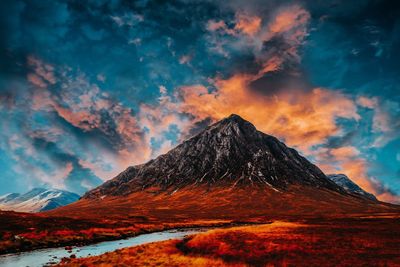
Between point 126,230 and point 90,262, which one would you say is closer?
point 90,262

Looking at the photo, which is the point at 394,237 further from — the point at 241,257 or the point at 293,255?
the point at 241,257

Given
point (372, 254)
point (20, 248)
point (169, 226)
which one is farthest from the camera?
point (169, 226)

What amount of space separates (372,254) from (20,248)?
5824 cm

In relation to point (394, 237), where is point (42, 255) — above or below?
below

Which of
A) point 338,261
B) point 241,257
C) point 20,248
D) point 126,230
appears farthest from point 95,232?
point 338,261

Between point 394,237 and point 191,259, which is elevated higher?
point 394,237

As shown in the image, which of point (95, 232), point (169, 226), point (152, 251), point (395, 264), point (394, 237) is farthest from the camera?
point (169, 226)

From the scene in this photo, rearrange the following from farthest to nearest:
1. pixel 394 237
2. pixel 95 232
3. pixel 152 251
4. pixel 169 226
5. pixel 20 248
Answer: pixel 169 226 → pixel 95 232 → pixel 20 248 → pixel 394 237 → pixel 152 251

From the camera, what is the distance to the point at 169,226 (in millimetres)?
110438

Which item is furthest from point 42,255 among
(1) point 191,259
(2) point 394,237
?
(2) point 394,237

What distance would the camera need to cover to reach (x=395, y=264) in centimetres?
3134

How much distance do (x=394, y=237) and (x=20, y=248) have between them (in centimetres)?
6660

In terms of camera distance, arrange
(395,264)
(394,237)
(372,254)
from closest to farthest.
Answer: (395,264) → (372,254) → (394,237)

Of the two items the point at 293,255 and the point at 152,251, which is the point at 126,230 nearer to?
the point at 152,251
